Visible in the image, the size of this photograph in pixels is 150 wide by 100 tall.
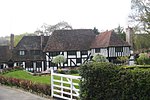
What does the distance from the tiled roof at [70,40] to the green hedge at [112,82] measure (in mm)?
36905

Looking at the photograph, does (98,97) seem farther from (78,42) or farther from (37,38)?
(37,38)

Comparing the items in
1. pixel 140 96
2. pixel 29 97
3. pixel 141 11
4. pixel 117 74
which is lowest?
pixel 29 97

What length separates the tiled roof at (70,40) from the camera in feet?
158

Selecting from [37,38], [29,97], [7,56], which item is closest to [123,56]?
[37,38]

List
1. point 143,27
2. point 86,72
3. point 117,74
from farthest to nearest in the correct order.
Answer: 1. point 143,27
2. point 86,72
3. point 117,74

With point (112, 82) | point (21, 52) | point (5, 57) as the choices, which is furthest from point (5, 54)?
point (112, 82)

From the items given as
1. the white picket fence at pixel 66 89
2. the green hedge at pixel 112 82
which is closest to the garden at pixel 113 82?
the green hedge at pixel 112 82

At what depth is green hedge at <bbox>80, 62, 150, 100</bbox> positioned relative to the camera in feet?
30.1

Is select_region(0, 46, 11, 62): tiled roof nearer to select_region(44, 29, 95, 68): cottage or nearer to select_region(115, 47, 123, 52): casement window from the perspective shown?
select_region(44, 29, 95, 68): cottage

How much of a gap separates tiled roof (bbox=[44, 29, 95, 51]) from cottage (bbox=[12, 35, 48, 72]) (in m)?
2.78

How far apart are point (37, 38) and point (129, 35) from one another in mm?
17681

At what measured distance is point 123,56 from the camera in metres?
44.8

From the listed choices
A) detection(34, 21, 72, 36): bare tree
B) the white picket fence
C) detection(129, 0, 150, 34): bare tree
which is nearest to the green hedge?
the white picket fence

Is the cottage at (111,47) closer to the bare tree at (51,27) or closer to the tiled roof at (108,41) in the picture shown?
the tiled roof at (108,41)
